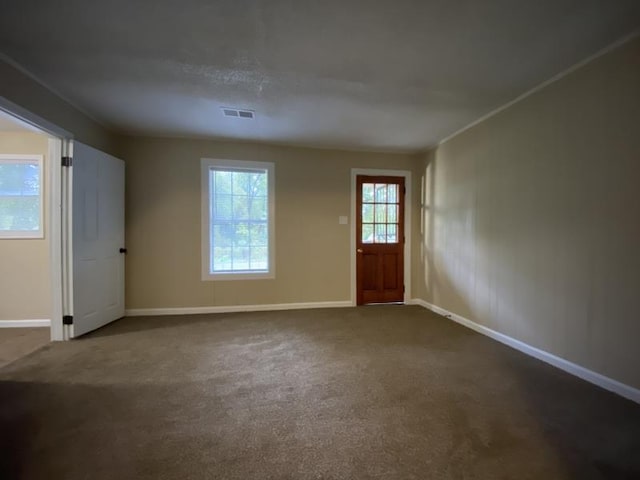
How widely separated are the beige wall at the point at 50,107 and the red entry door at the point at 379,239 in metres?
3.55

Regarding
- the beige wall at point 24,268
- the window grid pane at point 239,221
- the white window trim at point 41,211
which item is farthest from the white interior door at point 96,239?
the window grid pane at point 239,221

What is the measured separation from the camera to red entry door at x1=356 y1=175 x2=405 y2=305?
5023 mm

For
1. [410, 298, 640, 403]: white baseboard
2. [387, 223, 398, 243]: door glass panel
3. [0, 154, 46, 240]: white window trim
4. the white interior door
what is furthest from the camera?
[387, 223, 398, 243]: door glass panel

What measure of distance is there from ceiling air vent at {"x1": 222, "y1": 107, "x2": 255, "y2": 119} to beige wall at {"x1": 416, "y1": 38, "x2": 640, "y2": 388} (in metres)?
2.67

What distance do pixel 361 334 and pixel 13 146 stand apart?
480cm

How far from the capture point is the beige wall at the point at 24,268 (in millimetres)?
3844

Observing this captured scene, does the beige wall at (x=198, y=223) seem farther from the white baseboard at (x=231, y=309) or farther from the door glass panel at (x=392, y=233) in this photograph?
the door glass panel at (x=392, y=233)

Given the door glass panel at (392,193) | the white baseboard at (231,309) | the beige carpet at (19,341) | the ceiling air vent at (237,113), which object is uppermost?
the ceiling air vent at (237,113)

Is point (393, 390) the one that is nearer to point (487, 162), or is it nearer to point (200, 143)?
point (487, 162)

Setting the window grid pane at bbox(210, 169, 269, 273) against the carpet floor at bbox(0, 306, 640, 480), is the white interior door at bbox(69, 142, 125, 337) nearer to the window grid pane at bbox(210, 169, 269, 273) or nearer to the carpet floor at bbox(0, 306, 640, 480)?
the carpet floor at bbox(0, 306, 640, 480)

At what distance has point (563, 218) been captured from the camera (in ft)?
8.80

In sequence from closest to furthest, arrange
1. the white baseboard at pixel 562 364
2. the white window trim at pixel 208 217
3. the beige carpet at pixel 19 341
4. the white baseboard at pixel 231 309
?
the white baseboard at pixel 562 364
the beige carpet at pixel 19 341
the white baseboard at pixel 231 309
the white window trim at pixel 208 217

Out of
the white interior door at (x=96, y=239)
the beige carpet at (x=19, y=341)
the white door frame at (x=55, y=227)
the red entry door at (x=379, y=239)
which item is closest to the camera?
the beige carpet at (x=19, y=341)

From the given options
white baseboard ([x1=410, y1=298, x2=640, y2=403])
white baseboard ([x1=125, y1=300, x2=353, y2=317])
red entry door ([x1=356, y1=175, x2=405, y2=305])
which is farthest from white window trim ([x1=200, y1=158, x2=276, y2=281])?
white baseboard ([x1=410, y1=298, x2=640, y2=403])
